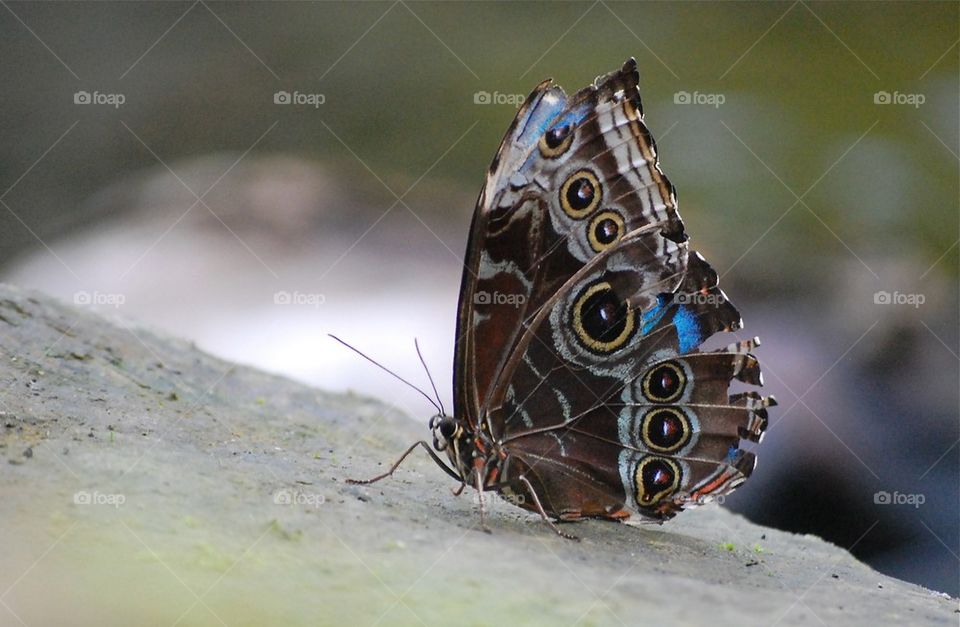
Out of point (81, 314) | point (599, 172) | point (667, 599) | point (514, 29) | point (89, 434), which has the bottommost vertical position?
point (667, 599)

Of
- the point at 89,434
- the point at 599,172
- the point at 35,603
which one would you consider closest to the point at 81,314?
the point at 89,434

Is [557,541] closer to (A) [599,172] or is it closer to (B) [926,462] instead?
(A) [599,172]

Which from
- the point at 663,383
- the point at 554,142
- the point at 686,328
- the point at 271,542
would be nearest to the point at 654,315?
the point at 686,328

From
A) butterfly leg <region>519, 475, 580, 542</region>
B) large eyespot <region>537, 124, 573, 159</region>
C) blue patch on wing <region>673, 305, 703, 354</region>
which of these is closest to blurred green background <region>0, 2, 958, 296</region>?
blue patch on wing <region>673, 305, 703, 354</region>

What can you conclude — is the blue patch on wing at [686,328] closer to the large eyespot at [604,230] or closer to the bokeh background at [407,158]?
the large eyespot at [604,230]

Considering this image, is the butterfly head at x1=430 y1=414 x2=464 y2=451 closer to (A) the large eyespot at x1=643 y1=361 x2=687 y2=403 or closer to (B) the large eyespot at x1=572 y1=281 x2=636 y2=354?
(B) the large eyespot at x1=572 y1=281 x2=636 y2=354

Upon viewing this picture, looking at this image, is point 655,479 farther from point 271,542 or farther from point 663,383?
point 271,542
